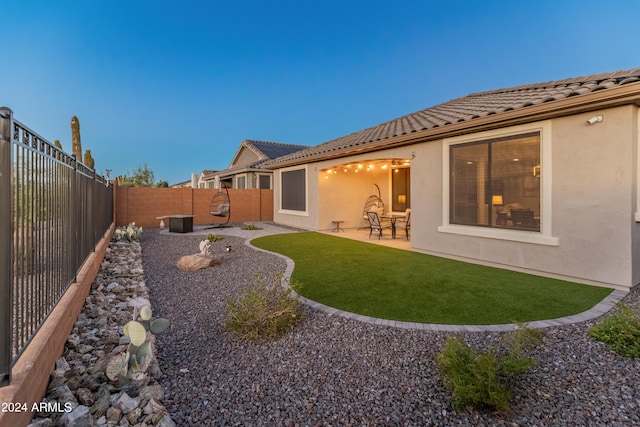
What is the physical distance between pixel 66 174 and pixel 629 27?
28.3 meters

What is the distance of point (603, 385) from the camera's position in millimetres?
2574

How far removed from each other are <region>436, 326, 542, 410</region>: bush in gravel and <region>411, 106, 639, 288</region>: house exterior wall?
12.1 ft

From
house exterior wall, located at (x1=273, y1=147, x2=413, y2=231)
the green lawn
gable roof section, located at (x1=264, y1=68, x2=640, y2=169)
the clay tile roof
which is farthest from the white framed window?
the clay tile roof

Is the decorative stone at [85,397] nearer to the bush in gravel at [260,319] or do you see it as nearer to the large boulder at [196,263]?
the bush in gravel at [260,319]

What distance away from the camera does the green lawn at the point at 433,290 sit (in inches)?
164

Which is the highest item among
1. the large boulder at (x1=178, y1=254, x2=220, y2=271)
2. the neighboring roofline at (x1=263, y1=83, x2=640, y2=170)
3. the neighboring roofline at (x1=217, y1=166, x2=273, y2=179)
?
the neighboring roofline at (x1=217, y1=166, x2=273, y2=179)

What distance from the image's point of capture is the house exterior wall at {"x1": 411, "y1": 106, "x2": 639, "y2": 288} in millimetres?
4914

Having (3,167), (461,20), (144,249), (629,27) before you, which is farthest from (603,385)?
(629,27)

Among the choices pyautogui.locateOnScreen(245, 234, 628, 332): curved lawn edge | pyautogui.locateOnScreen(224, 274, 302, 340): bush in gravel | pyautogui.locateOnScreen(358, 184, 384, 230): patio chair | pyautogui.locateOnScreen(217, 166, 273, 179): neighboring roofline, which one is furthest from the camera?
pyautogui.locateOnScreen(217, 166, 273, 179): neighboring roofline

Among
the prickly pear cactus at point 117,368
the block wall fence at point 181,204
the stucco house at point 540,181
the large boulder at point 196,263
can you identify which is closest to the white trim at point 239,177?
the block wall fence at point 181,204

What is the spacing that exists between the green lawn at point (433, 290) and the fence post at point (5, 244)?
329 centimetres

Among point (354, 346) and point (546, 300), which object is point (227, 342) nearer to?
point (354, 346)

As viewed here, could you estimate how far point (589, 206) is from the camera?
5293 millimetres

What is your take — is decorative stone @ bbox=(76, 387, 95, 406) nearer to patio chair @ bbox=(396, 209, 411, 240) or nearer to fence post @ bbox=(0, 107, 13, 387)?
fence post @ bbox=(0, 107, 13, 387)
